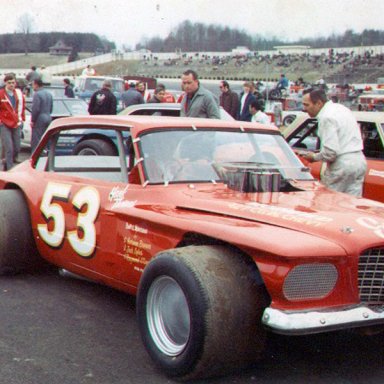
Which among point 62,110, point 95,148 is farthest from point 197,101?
point 62,110

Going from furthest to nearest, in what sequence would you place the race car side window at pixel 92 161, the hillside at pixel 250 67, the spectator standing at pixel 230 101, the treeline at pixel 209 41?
the treeline at pixel 209 41 < the hillside at pixel 250 67 < the spectator standing at pixel 230 101 < the race car side window at pixel 92 161

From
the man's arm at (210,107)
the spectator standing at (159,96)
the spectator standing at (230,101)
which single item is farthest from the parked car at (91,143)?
the spectator standing at (230,101)

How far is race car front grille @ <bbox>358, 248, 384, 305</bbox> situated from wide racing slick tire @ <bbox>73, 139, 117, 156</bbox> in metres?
2.52

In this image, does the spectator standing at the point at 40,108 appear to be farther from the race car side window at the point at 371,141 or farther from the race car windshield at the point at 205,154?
the race car windshield at the point at 205,154

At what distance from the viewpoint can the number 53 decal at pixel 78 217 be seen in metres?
5.03

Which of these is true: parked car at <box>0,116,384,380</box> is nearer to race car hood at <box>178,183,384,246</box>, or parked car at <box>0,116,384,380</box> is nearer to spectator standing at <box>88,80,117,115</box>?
race car hood at <box>178,183,384,246</box>

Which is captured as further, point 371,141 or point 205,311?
point 371,141

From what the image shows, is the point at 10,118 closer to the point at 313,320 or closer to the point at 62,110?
the point at 62,110

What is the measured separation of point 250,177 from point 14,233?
6.62 ft

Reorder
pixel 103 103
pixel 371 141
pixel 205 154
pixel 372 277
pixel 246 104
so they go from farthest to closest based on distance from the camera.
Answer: pixel 246 104, pixel 103 103, pixel 371 141, pixel 205 154, pixel 372 277

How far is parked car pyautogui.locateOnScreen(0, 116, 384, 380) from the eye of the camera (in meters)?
3.68

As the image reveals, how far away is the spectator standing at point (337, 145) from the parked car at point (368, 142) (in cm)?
91

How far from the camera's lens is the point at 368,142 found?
7.82m

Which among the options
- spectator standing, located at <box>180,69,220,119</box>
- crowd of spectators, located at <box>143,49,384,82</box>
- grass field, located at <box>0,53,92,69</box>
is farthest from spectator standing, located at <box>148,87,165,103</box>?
grass field, located at <box>0,53,92,69</box>
